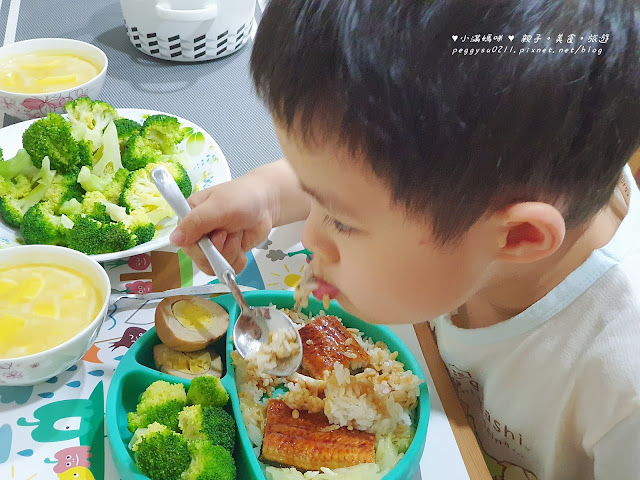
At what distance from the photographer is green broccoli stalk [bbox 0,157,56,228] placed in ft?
3.14

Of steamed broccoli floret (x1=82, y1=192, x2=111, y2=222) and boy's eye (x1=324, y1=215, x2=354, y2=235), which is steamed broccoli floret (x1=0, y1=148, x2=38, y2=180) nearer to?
steamed broccoli floret (x1=82, y1=192, x2=111, y2=222)

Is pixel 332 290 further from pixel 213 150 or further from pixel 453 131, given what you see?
pixel 213 150

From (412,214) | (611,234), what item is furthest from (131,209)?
(611,234)

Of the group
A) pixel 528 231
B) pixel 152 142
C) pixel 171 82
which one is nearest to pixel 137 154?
pixel 152 142

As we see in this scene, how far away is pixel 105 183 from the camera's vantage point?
3.41 ft

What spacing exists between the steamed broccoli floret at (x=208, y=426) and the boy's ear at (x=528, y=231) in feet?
1.22

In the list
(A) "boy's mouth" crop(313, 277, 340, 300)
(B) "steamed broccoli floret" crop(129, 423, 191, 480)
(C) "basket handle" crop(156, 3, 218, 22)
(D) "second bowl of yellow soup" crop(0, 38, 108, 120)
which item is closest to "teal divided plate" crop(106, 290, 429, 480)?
(B) "steamed broccoli floret" crop(129, 423, 191, 480)

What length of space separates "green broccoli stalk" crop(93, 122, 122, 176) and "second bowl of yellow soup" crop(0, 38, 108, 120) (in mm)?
145

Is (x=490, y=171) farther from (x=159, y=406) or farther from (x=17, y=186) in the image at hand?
(x=17, y=186)

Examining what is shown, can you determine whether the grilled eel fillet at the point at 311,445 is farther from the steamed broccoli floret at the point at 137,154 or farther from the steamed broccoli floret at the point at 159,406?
the steamed broccoli floret at the point at 137,154

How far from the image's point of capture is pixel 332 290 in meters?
0.75

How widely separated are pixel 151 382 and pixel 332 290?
0.85ft

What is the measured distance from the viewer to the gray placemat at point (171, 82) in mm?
1238

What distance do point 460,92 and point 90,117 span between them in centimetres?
83
